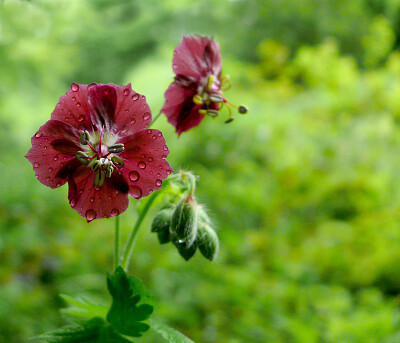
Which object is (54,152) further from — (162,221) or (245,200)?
(245,200)

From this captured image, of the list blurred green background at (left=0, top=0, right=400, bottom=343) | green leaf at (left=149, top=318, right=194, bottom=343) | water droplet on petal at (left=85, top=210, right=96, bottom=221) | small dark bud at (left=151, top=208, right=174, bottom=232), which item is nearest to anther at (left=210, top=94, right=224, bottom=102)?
small dark bud at (left=151, top=208, right=174, bottom=232)

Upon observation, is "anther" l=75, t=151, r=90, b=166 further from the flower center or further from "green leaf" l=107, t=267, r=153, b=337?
"green leaf" l=107, t=267, r=153, b=337

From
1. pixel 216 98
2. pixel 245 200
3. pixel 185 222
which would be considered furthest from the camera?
pixel 245 200

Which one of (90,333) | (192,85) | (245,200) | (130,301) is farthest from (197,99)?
(245,200)

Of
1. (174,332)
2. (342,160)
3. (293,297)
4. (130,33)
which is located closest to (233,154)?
(342,160)

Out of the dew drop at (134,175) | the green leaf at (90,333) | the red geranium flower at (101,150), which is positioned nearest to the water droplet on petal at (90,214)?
the red geranium flower at (101,150)

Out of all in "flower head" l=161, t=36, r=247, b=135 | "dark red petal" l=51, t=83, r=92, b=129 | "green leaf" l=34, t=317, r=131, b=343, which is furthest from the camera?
"flower head" l=161, t=36, r=247, b=135
